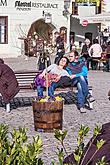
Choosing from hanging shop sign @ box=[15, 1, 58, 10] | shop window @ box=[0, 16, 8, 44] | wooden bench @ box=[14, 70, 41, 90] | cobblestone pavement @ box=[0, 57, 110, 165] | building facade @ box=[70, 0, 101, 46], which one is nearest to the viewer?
cobblestone pavement @ box=[0, 57, 110, 165]

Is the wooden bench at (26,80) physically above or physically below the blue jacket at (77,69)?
below

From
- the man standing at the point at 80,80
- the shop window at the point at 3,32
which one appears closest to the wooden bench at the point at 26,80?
the man standing at the point at 80,80

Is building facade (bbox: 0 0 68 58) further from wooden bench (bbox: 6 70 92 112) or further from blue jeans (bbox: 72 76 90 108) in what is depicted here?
blue jeans (bbox: 72 76 90 108)

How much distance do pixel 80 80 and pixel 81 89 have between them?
0.19 meters

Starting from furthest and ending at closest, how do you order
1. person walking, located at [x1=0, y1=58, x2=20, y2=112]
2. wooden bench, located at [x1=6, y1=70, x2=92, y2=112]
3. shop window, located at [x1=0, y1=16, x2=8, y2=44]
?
shop window, located at [x1=0, y1=16, x2=8, y2=44], wooden bench, located at [x1=6, y1=70, x2=92, y2=112], person walking, located at [x1=0, y1=58, x2=20, y2=112]

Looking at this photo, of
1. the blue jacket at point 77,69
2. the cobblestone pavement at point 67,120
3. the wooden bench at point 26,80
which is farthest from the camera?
the wooden bench at point 26,80

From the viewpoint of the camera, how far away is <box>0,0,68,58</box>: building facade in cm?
3438

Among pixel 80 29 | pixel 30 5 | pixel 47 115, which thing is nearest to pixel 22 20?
pixel 30 5

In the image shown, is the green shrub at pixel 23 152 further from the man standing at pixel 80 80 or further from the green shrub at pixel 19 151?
the man standing at pixel 80 80

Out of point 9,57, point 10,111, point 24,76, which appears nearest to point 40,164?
point 10,111

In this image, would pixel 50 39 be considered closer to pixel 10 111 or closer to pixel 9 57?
pixel 9 57

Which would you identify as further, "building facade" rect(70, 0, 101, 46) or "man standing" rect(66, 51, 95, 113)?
"building facade" rect(70, 0, 101, 46)

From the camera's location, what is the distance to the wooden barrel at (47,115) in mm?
8078

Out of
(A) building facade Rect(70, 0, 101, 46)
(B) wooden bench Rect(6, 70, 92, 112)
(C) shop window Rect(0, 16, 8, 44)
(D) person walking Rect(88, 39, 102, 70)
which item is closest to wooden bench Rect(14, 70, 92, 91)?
(B) wooden bench Rect(6, 70, 92, 112)
